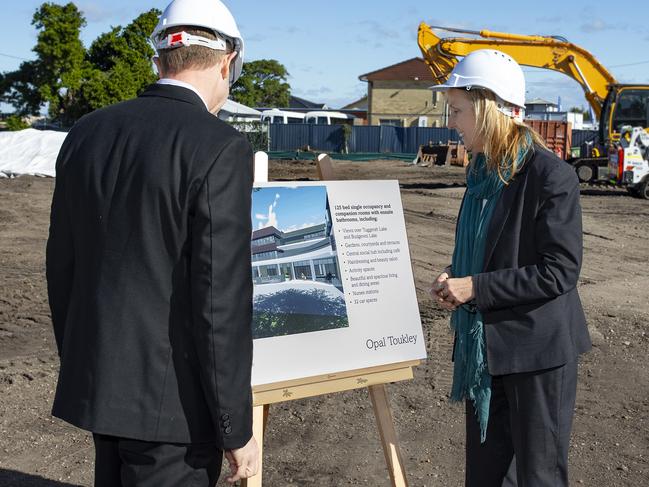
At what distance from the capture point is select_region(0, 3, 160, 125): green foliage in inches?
1560

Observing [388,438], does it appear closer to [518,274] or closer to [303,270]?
[303,270]

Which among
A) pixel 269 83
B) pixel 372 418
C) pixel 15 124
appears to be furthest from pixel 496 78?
pixel 269 83

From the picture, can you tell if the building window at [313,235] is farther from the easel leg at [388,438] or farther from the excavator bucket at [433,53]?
the excavator bucket at [433,53]

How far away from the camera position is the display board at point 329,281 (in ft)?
11.4

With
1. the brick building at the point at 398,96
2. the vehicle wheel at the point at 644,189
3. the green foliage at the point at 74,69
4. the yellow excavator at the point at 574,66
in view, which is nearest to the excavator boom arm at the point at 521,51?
the yellow excavator at the point at 574,66

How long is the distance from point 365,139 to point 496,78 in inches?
1786

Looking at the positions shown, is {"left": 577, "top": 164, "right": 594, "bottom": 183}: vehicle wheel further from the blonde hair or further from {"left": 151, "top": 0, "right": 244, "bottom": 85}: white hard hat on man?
{"left": 151, "top": 0, "right": 244, "bottom": 85}: white hard hat on man

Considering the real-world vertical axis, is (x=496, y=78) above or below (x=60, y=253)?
above

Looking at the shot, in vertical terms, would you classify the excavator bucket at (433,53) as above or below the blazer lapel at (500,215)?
above

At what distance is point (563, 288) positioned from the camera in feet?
9.70

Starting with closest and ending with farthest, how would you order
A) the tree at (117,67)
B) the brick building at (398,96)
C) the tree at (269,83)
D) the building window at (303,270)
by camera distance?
the building window at (303,270) → the tree at (117,67) → the brick building at (398,96) → the tree at (269,83)

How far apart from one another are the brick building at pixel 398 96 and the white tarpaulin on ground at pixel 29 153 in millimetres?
45511

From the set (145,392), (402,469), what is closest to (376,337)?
(402,469)

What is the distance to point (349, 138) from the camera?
47844mm
